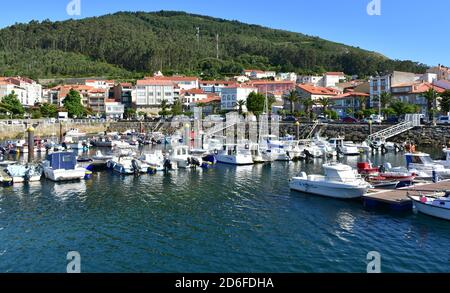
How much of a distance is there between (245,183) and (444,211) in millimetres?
16152

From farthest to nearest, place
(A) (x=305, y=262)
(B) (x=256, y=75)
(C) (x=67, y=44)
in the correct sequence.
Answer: (C) (x=67, y=44)
(B) (x=256, y=75)
(A) (x=305, y=262)

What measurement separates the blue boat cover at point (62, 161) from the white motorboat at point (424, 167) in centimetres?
2822

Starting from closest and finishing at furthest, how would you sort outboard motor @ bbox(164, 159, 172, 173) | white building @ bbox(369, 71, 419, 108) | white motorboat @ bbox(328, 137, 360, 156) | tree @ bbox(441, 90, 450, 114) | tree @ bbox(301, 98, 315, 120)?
outboard motor @ bbox(164, 159, 172, 173), white motorboat @ bbox(328, 137, 360, 156), tree @ bbox(441, 90, 450, 114), tree @ bbox(301, 98, 315, 120), white building @ bbox(369, 71, 419, 108)

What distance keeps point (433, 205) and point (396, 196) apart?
3.32 metres

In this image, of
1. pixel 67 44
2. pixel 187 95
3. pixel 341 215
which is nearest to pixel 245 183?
pixel 341 215

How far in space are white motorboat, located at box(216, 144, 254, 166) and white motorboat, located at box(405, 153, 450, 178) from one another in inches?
648

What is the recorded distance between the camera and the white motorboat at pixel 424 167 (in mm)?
34344

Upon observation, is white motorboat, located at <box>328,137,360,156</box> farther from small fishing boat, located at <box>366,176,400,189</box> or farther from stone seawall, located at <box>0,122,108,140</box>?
stone seawall, located at <box>0,122,108,140</box>

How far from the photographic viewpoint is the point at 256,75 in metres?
158

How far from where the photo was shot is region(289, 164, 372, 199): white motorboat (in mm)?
28359

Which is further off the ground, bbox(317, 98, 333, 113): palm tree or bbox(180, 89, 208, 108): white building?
bbox(180, 89, 208, 108): white building

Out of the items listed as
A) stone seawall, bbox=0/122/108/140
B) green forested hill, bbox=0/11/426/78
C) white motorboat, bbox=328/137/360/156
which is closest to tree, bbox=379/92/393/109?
white motorboat, bbox=328/137/360/156

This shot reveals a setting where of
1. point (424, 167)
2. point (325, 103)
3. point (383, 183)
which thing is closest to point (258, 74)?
point (325, 103)
